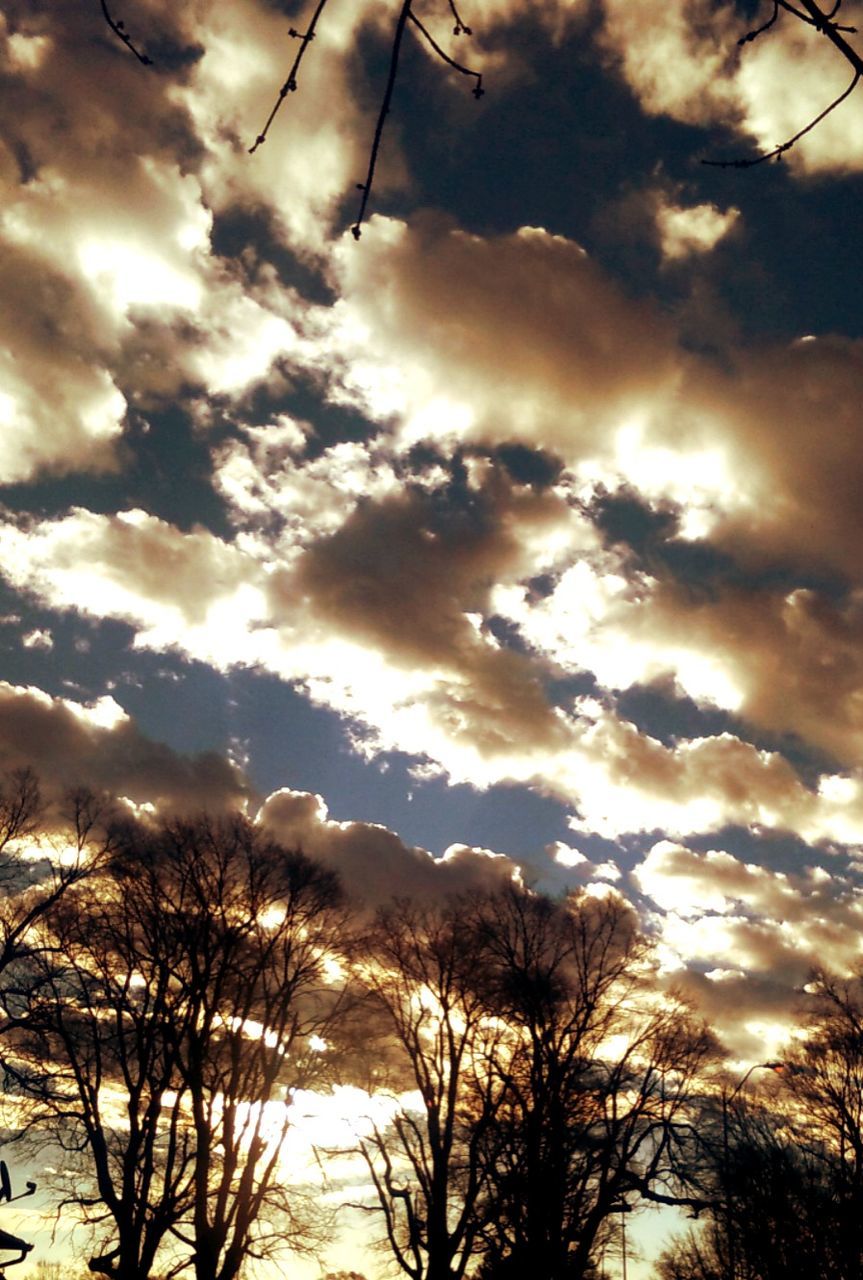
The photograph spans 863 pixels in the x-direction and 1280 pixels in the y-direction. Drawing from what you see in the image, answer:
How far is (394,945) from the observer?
26562mm

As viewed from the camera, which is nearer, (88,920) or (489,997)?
(88,920)

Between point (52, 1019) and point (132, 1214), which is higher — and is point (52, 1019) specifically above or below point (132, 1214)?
above

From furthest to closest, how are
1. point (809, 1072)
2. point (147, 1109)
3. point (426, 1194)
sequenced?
point (809, 1072) → point (426, 1194) → point (147, 1109)

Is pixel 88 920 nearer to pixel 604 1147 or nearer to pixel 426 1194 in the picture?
pixel 426 1194

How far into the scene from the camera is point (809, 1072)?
110ft

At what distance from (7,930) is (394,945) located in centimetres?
1124

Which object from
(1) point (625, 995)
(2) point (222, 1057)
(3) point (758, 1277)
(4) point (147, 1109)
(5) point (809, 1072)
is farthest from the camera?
(3) point (758, 1277)

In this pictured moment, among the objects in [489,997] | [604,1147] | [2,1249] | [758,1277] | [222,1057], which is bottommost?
[758,1277]

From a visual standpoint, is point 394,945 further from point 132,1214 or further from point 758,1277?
point 758,1277

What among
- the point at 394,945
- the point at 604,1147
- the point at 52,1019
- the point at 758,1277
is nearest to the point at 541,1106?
the point at 604,1147

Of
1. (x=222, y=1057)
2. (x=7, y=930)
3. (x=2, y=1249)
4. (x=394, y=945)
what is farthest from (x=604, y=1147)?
(x=7, y=930)

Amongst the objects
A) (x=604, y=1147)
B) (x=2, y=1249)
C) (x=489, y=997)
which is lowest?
(x=2, y=1249)

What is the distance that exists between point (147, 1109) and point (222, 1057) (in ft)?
7.31

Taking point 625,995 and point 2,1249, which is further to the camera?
point 625,995
